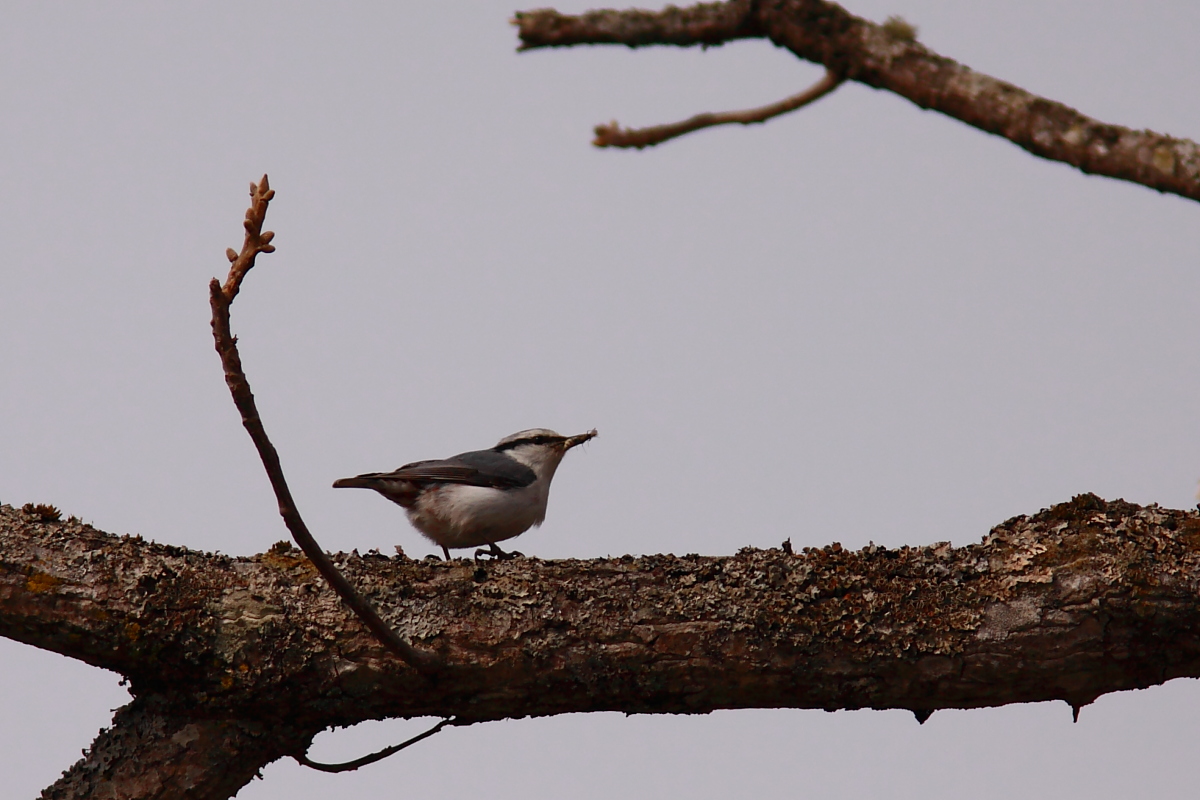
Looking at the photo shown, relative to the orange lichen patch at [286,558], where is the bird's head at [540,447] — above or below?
above

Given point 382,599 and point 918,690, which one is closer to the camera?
point 918,690

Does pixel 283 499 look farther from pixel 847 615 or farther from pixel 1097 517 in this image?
pixel 1097 517

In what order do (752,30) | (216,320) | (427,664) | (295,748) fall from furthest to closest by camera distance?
(295,748), (427,664), (216,320), (752,30)

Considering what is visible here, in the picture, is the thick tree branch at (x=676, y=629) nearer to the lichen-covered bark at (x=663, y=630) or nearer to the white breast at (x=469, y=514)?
the lichen-covered bark at (x=663, y=630)

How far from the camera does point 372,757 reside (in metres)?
4.07

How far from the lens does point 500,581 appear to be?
4.14 m

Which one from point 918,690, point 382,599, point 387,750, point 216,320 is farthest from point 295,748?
point 918,690

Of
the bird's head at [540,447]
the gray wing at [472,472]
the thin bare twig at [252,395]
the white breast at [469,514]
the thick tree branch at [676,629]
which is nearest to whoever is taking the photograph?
the thin bare twig at [252,395]

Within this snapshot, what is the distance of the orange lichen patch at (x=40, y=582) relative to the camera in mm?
3861

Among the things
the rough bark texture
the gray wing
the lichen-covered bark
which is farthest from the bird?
the rough bark texture

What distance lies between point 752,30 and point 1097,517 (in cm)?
267

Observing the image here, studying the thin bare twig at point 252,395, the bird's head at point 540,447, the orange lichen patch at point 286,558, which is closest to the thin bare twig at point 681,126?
the thin bare twig at point 252,395

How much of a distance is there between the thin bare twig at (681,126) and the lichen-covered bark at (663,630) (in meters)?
2.14

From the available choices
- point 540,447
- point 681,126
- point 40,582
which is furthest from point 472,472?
point 681,126
